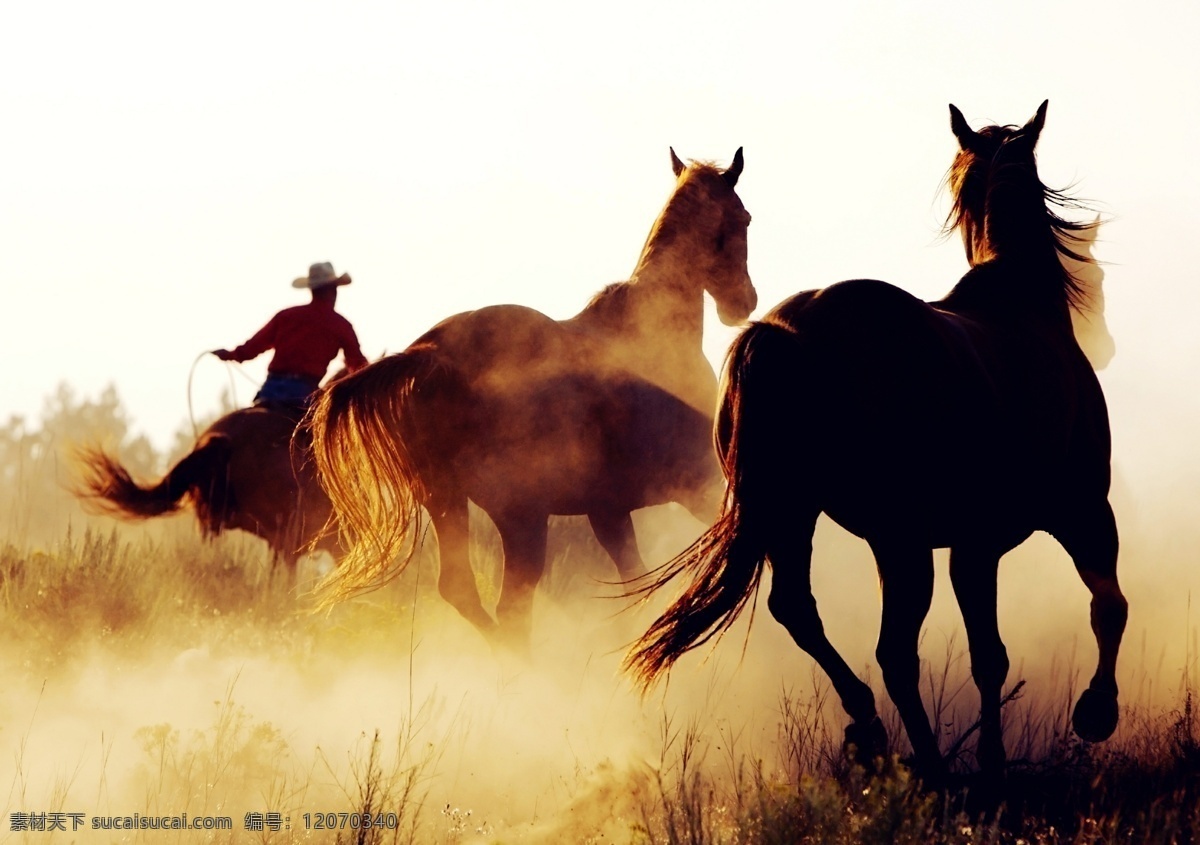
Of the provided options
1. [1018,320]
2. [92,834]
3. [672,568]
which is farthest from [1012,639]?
[92,834]

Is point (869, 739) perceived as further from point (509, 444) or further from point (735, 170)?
point (735, 170)

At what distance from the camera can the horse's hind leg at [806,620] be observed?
4.55m

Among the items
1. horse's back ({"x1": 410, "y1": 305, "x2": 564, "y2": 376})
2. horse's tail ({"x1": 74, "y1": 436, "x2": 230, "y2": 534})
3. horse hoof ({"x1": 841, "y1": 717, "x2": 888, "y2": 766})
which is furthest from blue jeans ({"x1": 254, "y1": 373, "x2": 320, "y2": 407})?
horse hoof ({"x1": 841, "y1": 717, "x2": 888, "y2": 766})

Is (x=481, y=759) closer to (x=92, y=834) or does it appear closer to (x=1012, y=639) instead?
(x=92, y=834)

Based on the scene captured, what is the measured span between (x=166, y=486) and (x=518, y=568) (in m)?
4.56

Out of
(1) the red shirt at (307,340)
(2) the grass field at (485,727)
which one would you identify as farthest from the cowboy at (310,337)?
(2) the grass field at (485,727)

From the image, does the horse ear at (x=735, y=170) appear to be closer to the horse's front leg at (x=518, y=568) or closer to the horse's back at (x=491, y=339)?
the horse's back at (x=491, y=339)

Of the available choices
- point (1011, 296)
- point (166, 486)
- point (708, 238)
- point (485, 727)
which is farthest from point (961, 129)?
point (166, 486)

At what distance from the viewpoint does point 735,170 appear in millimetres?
7520

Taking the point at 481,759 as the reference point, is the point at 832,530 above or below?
above

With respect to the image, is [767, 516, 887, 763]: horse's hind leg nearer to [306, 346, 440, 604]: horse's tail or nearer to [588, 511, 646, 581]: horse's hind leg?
[306, 346, 440, 604]: horse's tail

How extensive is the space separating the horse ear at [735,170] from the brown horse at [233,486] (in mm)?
3954

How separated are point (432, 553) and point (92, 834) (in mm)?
5728

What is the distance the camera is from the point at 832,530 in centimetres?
1149
